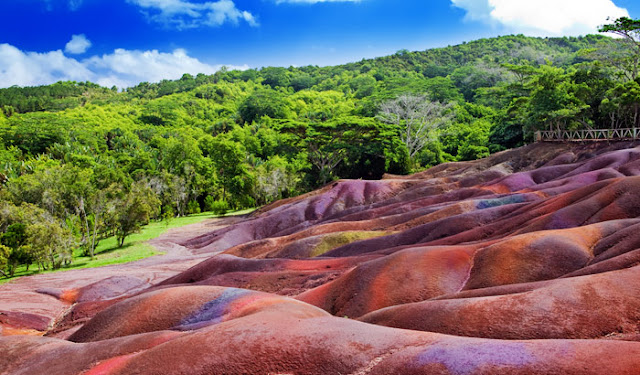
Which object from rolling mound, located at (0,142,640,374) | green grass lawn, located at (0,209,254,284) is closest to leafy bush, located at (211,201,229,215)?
green grass lawn, located at (0,209,254,284)

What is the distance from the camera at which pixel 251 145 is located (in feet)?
279

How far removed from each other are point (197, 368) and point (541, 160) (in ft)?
147

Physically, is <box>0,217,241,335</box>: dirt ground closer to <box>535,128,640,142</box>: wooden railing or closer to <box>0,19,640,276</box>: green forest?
<box>0,19,640,276</box>: green forest

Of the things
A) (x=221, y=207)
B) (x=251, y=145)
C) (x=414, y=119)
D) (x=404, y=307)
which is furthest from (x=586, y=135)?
(x=251, y=145)

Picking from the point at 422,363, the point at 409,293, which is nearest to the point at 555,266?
the point at 409,293

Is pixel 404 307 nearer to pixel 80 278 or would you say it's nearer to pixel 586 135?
pixel 80 278

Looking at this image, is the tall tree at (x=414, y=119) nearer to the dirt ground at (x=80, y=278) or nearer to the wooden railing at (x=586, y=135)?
the wooden railing at (x=586, y=135)

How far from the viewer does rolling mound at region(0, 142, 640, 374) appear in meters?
6.37

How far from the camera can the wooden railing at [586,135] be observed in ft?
135

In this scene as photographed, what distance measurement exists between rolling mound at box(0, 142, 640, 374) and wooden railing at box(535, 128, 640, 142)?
1391 cm

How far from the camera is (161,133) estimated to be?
99750mm

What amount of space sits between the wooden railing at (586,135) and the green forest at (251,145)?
0.99 metres

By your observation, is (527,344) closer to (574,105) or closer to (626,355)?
(626,355)

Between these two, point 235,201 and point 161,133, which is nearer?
point 235,201
